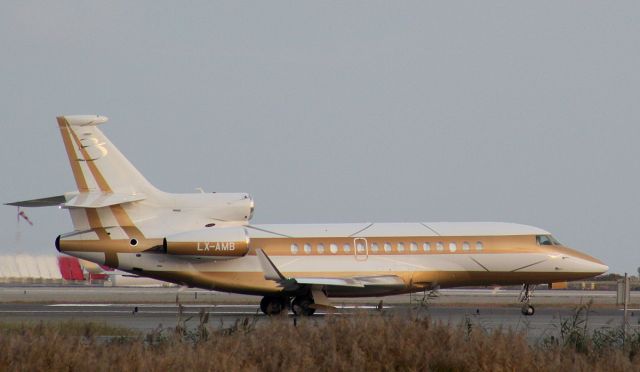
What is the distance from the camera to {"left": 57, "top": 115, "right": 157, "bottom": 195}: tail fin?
2845 cm

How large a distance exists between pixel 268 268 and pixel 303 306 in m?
1.68

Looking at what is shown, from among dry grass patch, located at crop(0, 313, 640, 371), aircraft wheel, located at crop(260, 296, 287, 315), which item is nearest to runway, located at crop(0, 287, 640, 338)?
aircraft wheel, located at crop(260, 296, 287, 315)

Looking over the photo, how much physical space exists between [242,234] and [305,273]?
6.93 ft

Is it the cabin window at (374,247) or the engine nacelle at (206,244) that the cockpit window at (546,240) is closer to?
the cabin window at (374,247)

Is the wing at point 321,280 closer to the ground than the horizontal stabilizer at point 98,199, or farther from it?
closer to the ground

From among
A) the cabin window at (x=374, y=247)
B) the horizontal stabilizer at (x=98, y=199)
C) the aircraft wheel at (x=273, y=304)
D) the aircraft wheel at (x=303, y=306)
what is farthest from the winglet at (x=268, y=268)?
the horizontal stabilizer at (x=98, y=199)

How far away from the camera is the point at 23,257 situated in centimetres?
6581

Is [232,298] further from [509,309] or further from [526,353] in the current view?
[526,353]

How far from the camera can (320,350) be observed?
42.3 ft

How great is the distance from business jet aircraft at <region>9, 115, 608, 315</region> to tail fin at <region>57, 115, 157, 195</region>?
0.03 metres

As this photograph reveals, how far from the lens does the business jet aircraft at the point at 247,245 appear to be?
2839 centimetres

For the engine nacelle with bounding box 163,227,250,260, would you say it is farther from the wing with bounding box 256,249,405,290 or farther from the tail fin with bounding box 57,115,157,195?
the tail fin with bounding box 57,115,157,195

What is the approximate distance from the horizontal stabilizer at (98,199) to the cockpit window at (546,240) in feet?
38.4

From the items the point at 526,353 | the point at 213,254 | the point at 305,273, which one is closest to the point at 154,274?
the point at 213,254
